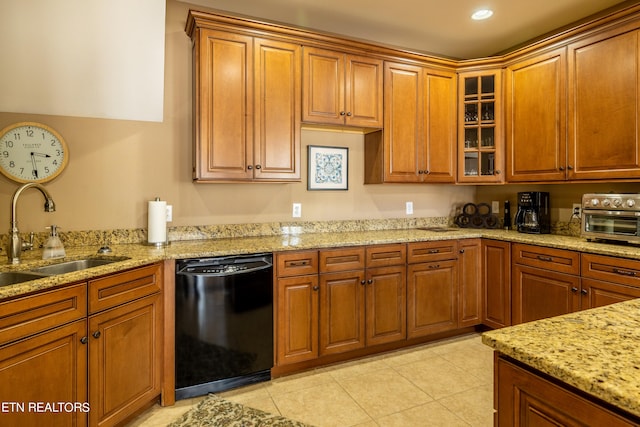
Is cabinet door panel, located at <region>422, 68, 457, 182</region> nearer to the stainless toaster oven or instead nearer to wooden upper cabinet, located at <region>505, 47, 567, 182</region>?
wooden upper cabinet, located at <region>505, 47, 567, 182</region>

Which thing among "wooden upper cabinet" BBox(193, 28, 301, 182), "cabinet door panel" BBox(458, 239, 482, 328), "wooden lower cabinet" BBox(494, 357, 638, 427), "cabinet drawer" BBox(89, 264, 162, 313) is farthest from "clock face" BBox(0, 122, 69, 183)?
"cabinet door panel" BBox(458, 239, 482, 328)

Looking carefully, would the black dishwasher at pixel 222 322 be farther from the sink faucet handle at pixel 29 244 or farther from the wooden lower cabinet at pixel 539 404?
the wooden lower cabinet at pixel 539 404

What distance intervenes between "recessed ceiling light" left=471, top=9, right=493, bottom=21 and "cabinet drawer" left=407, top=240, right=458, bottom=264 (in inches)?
74.4

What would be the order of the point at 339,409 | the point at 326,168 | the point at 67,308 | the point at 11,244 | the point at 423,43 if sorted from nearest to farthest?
1. the point at 67,308
2. the point at 11,244
3. the point at 339,409
4. the point at 326,168
5. the point at 423,43

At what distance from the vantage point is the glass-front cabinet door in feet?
11.0

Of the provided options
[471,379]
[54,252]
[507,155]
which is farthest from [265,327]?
[507,155]

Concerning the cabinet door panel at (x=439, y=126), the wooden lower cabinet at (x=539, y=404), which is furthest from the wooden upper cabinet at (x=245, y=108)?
the wooden lower cabinet at (x=539, y=404)

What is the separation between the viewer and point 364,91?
9.95 ft

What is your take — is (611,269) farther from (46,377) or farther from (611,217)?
(46,377)

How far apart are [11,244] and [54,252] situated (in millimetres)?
191

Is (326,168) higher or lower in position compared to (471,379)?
higher

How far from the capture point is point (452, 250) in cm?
310

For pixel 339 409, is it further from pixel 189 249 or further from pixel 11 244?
pixel 11 244

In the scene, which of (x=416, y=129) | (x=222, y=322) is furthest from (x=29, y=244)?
(x=416, y=129)
